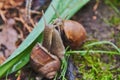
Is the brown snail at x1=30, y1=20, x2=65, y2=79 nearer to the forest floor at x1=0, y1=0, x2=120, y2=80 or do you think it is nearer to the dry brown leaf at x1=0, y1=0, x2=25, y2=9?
the forest floor at x1=0, y1=0, x2=120, y2=80

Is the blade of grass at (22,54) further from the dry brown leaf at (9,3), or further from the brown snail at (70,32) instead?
the dry brown leaf at (9,3)

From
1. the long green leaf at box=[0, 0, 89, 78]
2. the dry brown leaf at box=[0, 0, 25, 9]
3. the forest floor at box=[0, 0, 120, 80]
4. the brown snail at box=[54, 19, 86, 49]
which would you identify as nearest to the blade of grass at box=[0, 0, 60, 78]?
the long green leaf at box=[0, 0, 89, 78]

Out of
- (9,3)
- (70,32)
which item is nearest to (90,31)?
(70,32)

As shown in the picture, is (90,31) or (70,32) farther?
(90,31)

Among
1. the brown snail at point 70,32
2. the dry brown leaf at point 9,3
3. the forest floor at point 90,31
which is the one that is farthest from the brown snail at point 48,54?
the dry brown leaf at point 9,3

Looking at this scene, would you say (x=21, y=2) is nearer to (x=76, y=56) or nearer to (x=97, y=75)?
(x=76, y=56)

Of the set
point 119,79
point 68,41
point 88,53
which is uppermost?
point 68,41

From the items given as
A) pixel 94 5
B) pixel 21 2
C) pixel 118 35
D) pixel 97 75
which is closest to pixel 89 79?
pixel 97 75

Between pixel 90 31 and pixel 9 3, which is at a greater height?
pixel 9 3

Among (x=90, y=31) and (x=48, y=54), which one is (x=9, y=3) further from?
(x=48, y=54)
